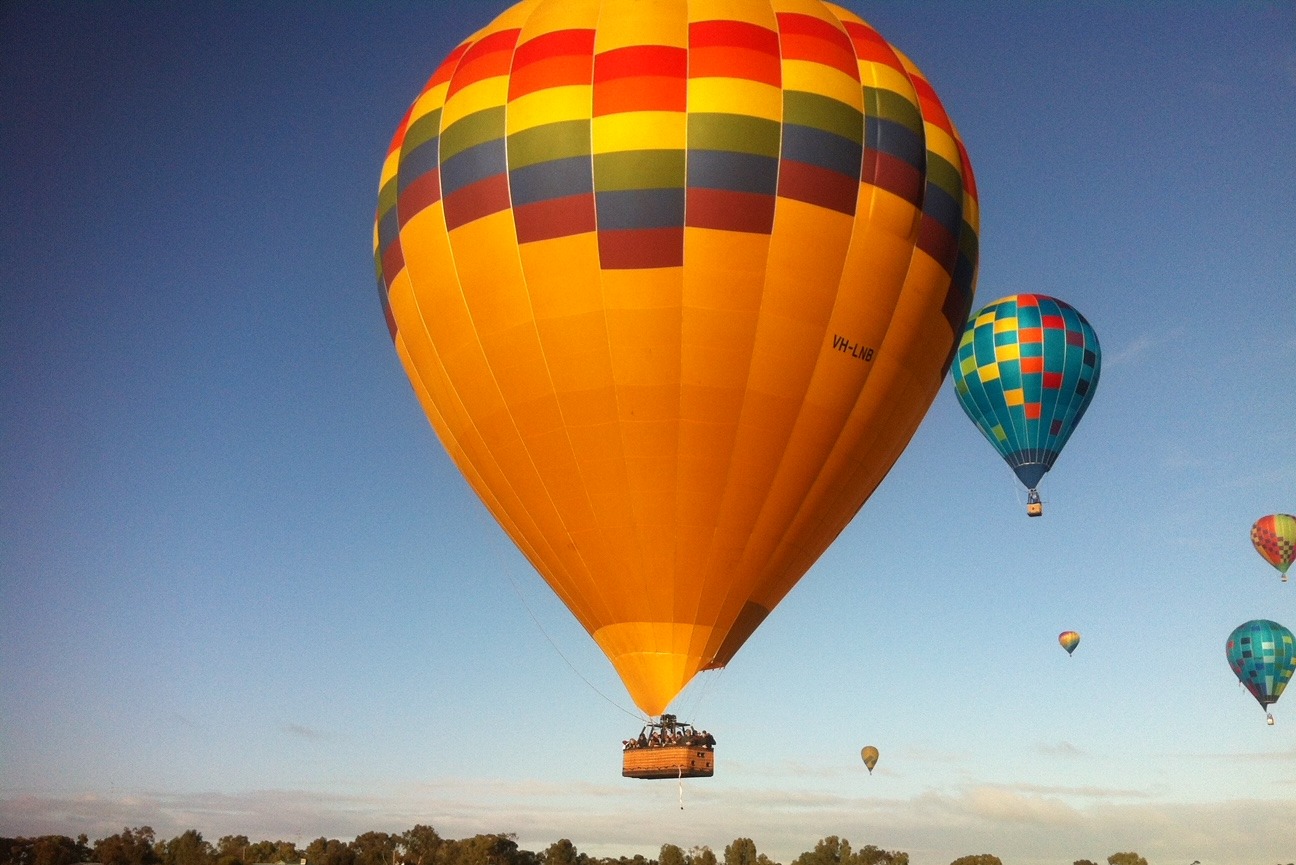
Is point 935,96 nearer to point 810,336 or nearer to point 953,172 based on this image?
point 953,172

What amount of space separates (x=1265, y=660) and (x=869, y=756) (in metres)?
13.3

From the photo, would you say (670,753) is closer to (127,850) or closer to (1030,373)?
(1030,373)

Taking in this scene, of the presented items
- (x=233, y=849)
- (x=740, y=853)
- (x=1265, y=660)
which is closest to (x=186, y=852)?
(x=233, y=849)

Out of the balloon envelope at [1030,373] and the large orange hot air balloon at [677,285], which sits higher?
the balloon envelope at [1030,373]

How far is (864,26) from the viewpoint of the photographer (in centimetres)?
1594

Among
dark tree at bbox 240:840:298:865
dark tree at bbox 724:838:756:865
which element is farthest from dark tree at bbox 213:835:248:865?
dark tree at bbox 724:838:756:865

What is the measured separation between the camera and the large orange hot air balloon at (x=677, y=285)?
13.8 m

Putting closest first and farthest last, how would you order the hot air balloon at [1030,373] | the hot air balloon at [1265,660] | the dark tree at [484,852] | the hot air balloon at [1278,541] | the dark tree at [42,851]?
the hot air balloon at [1030,373] → the hot air balloon at [1278,541] → the hot air balloon at [1265,660] → the dark tree at [42,851] → the dark tree at [484,852]

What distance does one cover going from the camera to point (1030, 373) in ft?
91.9

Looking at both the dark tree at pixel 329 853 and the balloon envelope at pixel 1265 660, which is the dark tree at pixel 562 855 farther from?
the balloon envelope at pixel 1265 660

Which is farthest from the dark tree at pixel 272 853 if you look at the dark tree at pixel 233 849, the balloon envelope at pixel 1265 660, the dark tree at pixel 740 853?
the balloon envelope at pixel 1265 660

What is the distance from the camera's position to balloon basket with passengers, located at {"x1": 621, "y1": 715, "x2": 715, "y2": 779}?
47.0ft

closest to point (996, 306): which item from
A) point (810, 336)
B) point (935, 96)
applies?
point (935, 96)

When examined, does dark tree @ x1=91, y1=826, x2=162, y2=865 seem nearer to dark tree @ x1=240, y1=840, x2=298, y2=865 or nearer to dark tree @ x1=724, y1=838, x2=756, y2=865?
dark tree @ x1=240, y1=840, x2=298, y2=865
